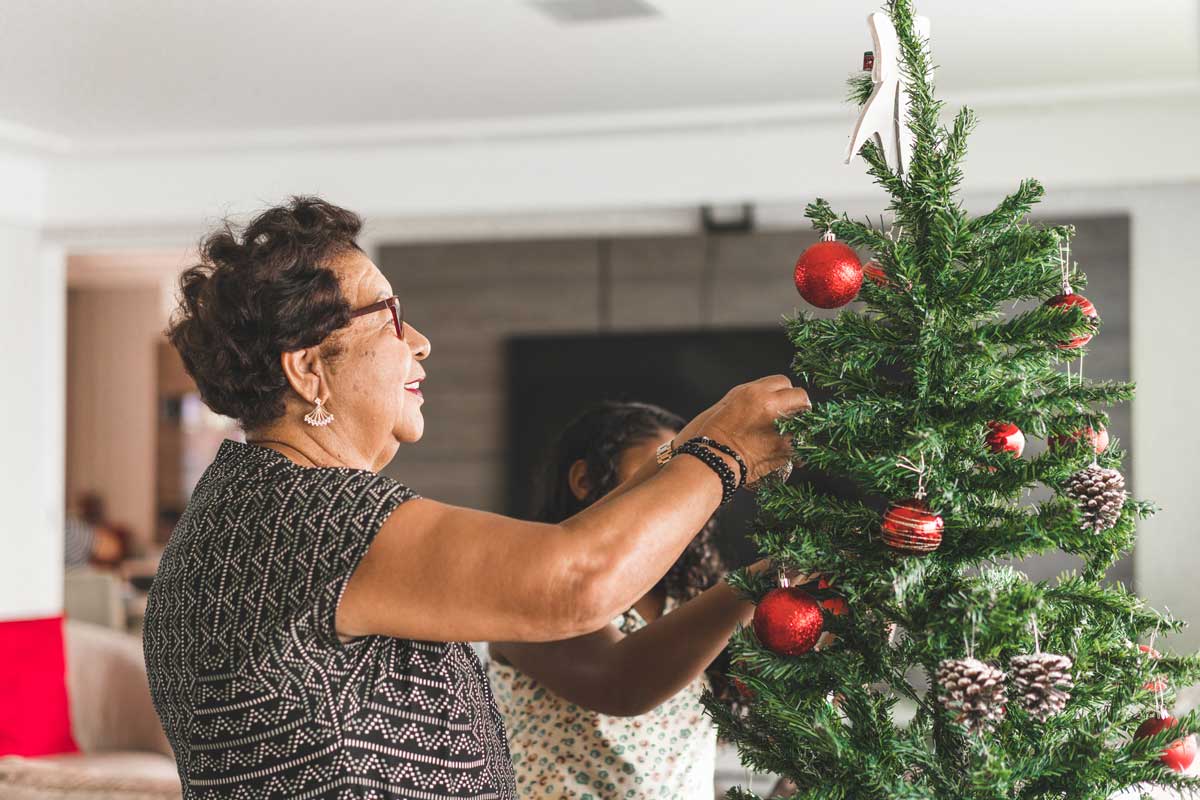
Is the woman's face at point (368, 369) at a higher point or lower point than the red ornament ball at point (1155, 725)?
higher

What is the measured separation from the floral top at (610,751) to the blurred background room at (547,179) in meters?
2.09

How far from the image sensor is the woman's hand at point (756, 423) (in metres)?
1.12

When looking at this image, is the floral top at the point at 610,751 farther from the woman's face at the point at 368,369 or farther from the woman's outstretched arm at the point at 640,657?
the woman's face at the point at 368,369

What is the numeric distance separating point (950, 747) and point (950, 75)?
3553 millimetres

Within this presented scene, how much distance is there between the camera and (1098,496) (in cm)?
108

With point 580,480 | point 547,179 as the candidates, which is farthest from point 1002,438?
point 547,179

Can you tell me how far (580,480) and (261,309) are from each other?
0.77m

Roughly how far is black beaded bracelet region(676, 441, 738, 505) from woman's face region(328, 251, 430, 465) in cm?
31

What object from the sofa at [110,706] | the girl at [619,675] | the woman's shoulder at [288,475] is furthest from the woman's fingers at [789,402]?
the sofa at [110,706]

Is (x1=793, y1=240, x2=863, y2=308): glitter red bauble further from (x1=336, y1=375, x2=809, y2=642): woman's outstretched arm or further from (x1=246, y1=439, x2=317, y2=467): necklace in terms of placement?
(x1=246, y1=439, x2=317, y2=467): necklace

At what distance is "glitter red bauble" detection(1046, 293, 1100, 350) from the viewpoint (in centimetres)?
109

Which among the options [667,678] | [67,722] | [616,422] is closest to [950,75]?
[616,422]

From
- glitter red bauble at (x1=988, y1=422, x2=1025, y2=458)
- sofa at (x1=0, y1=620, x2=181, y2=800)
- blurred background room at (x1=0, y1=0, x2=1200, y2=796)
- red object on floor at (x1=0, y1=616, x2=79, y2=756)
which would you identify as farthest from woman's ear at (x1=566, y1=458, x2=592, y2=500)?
red object on floor at (x1=0, y1=616, x2=79, y2=756)

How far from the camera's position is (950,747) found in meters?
1.12
